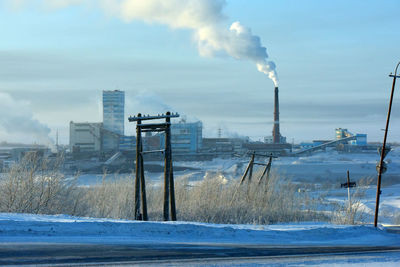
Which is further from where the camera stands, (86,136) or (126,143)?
(86,136)

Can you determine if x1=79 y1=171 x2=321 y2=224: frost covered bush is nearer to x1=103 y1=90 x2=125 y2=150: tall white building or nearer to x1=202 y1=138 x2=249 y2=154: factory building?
x1=202 y1=138 x2=249 y2=154: factory building

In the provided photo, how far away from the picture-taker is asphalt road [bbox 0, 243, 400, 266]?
7.55 m

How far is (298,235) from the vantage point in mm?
11805

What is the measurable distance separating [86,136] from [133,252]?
78226 millimetres

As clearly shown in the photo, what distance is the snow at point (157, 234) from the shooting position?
9.43m

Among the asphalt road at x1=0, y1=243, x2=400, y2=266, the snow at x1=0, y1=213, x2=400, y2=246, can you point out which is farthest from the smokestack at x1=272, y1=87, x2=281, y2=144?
the asphalt road at x1=0, y1=243, x2=400, y2=266

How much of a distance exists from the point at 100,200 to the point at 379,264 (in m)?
19.0

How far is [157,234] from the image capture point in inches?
412

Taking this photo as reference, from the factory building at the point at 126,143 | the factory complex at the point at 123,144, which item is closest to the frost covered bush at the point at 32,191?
the factory complex at the point at 123,144

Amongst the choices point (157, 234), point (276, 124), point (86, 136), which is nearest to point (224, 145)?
point (276, 124)

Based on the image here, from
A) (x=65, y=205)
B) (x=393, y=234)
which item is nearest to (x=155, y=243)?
(x=393, y=234)

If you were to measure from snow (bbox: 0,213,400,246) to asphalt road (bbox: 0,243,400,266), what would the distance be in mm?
560

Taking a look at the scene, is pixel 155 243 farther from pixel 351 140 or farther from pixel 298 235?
pixel 351 140

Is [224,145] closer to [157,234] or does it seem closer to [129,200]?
[129,200]
